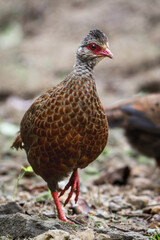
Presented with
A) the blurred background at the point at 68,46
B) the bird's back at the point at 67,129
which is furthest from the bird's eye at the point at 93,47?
the blurred background at the point at 68,46

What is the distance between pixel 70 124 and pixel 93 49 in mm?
673

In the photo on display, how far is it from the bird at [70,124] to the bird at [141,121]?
8.97ft

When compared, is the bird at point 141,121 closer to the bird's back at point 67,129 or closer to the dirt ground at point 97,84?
the dirt ground at point 97,84

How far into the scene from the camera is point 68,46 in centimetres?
1277

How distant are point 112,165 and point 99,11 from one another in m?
9.05

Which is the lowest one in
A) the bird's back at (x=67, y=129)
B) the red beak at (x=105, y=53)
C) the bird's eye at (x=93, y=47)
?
the bird's back at (x=67, y=129)

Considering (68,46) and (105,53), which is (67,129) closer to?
(105,53)

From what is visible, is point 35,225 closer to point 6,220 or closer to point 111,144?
point 6,220

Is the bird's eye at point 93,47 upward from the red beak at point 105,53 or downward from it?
upward

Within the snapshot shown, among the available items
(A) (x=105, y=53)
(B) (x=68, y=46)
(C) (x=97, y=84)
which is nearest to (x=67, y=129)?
(A) (x=105, y=53)

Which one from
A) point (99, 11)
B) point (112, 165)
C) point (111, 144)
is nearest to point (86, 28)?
point (99, 11)

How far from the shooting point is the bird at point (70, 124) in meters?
2.94

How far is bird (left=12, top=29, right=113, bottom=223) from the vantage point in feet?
9.64

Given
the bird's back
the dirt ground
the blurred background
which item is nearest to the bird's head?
the bird's back
